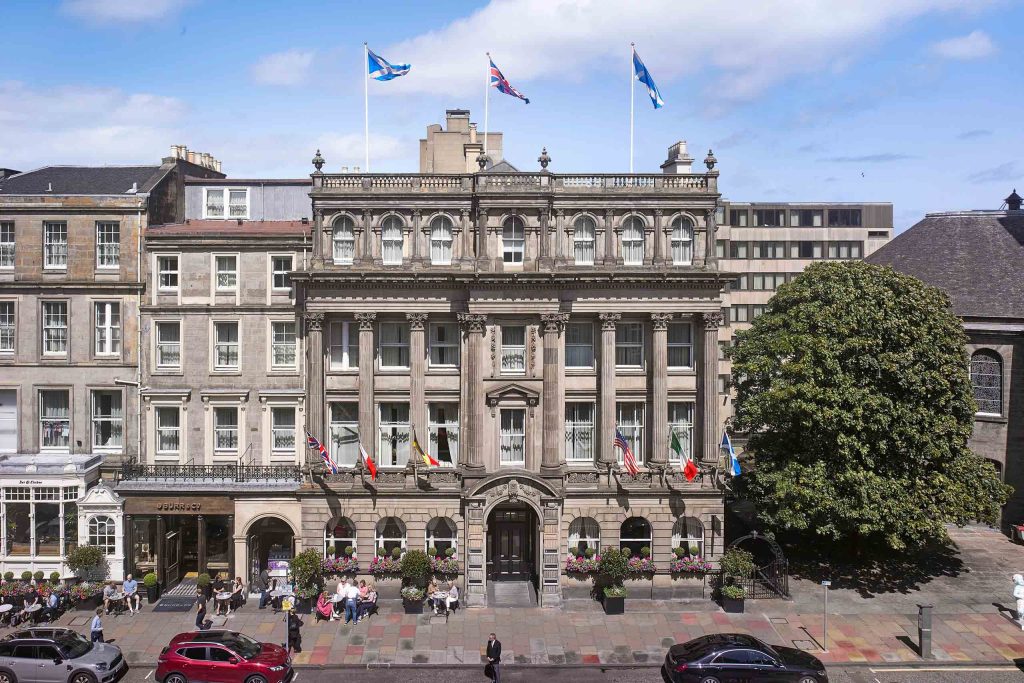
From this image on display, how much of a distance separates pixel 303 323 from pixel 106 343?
10218 millimetres

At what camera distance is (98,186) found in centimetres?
4553

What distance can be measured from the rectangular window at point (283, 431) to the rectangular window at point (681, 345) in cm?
1943

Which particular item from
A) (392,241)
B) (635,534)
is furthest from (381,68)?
(635,534)

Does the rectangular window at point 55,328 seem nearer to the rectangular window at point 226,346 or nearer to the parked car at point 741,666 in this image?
the rectangular window at point 226,346

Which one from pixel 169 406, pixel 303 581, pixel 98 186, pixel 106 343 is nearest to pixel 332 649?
pixel 303 581

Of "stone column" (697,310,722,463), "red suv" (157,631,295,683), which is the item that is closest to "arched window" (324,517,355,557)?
"red suv" (157,631,295,683)

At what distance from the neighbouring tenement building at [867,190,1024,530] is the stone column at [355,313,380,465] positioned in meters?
34.3

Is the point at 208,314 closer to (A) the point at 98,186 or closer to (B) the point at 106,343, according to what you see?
(B) the point at 106,343

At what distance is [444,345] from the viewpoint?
137 feet

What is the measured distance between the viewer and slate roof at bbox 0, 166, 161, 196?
44.8m

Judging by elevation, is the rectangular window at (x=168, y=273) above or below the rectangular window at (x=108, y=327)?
above

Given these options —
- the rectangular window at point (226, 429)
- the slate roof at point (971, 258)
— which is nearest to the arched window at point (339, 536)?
the rectangular window at point (226, 429)

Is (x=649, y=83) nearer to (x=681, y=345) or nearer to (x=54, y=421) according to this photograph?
(x=681, y=345)

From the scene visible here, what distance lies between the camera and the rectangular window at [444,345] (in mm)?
41844
